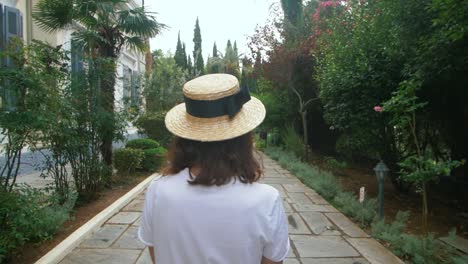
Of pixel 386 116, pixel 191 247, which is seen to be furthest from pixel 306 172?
pixel 191 247

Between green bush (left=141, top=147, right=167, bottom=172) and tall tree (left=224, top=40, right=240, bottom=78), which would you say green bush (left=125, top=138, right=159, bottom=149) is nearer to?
green bush (left=141, top=147, right=167, bottom=172)

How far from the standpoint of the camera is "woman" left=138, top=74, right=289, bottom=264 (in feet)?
4.23

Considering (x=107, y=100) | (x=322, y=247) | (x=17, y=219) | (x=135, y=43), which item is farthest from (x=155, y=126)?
(x=17, y=219)

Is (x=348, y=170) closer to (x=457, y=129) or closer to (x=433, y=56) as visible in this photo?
(x=457, y=129)

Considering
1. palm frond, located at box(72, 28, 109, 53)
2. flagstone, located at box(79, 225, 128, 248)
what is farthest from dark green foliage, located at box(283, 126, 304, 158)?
flagstone, located at box(79, 225, 128, 248)

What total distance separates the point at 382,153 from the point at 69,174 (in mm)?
5725

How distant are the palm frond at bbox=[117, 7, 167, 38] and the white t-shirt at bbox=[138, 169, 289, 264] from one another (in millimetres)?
7539

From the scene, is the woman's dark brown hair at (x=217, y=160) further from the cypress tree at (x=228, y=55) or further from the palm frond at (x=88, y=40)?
the cypress tree at (x=228, y=55)

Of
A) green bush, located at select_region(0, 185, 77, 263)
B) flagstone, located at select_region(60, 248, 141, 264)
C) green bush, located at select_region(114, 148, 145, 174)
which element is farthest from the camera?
green bush, located at select_region(114, 148, 145, 174)

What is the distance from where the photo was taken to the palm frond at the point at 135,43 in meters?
8.66

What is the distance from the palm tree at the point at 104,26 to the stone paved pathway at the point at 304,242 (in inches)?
81.4

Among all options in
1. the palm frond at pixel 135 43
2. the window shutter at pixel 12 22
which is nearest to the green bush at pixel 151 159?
the palm frond at pixel 135 43

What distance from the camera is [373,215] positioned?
5.64 metres

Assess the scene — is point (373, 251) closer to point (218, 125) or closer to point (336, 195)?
point (336, 195)
